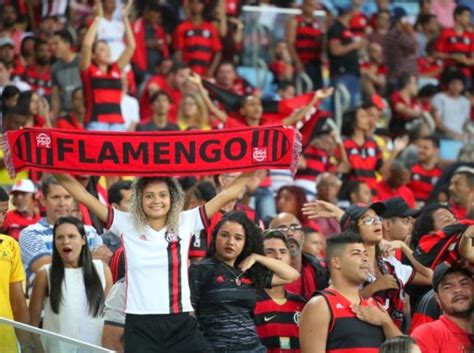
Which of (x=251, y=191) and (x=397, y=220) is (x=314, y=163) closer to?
(x=251, y=191)

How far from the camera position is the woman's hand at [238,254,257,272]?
872 centimetres

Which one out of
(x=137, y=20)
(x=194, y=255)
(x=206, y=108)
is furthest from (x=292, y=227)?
(x=137, y=20)

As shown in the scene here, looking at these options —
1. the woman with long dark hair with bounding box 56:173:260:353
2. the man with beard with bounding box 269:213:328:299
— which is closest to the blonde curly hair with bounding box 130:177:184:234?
the woman with long dark hair with bounding box 56:173:260:353

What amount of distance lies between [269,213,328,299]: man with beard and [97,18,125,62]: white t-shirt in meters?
6.99

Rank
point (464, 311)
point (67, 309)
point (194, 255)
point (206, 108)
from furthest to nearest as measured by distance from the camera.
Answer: point (206, 108)
point (194, 255)
point (67, 309)
point (464, 311)

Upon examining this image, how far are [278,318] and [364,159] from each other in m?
6.21

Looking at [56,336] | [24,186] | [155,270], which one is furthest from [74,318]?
[24,186]

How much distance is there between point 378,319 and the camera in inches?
324

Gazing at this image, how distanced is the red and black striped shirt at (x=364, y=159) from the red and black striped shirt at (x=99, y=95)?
2.57 meters

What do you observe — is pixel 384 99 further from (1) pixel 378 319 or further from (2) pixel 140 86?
(1) pixel 378 319

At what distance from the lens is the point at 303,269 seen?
9.78 meters

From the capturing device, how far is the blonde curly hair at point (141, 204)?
27.1 feet

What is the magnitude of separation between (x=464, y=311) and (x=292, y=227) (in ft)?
6.91

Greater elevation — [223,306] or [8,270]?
[8,270]
